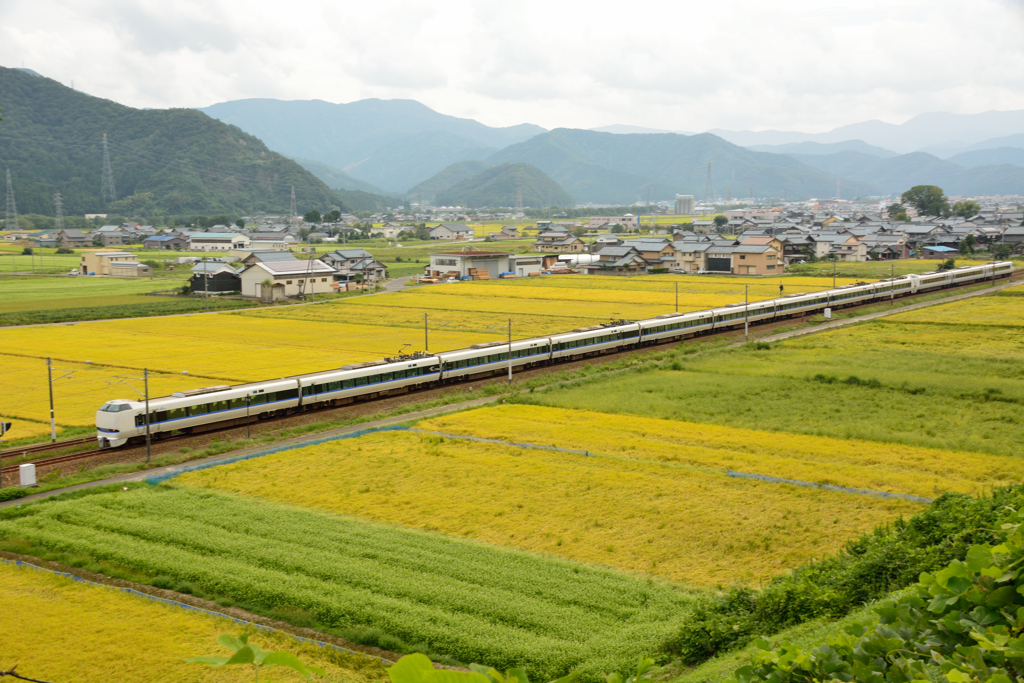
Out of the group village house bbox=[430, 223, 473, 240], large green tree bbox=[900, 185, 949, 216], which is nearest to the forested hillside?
village house bbox=[430, 223, 473, 240]

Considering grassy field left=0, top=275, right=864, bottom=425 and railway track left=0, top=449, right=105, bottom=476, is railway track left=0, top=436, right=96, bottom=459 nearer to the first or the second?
railway track left=0, top=449, right=105, bottom=476

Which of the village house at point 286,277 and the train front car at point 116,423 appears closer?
the train front car at point 116,423

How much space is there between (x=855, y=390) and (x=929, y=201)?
495 feet

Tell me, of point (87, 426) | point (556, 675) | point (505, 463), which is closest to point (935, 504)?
point (556, 675)

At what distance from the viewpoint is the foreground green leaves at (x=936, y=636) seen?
4609 mm

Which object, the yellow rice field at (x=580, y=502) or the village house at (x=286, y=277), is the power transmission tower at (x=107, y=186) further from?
the yellow rice field at (x=580, y=502)

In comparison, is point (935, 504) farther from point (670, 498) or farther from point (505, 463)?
point (505, 463)

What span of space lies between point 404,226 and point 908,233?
108015 mm

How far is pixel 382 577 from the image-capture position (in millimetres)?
14711

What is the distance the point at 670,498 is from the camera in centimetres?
2044

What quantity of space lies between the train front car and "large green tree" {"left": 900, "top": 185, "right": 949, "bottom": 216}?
168736 mm

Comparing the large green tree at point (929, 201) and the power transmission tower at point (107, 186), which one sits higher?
the power transmission tower at point (107, 186)

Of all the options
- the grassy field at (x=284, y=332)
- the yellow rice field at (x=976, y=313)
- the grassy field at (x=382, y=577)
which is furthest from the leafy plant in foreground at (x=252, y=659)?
the yellow rice field at (x=976, y=313)

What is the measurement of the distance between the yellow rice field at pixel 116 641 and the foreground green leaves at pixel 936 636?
8269mm
